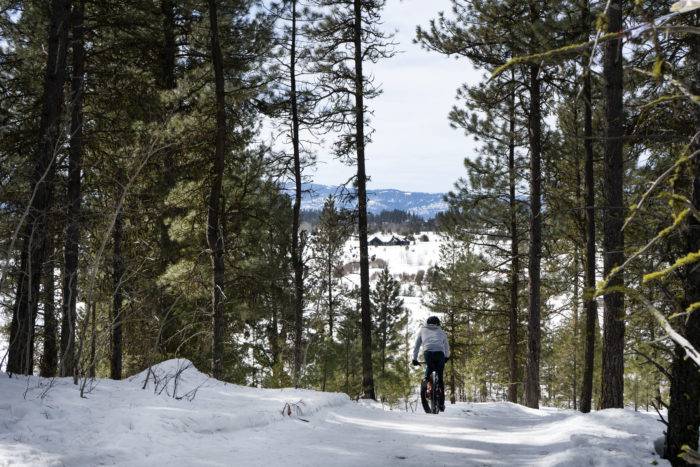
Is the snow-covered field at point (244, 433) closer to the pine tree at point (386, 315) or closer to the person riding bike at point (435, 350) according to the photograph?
the person riding bike at point (435, 350)

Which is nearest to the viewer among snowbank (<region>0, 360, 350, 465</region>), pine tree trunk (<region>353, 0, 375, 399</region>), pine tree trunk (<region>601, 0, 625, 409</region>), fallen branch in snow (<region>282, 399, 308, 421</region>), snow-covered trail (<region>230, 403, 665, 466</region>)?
snowbank (<region>0, 360, 350, 465</region>)

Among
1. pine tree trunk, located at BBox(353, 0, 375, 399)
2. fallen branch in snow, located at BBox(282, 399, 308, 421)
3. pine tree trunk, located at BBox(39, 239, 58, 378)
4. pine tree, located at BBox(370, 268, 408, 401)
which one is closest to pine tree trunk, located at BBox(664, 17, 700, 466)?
fallen branch in snow, located at BBox(282, 399, 308, 421)

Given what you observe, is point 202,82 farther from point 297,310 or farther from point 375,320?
point 375,320

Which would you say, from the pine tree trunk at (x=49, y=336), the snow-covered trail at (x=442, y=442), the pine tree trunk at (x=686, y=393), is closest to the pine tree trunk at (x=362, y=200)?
the snow-covered trail at (x=442, y=442)

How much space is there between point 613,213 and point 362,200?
6478mm

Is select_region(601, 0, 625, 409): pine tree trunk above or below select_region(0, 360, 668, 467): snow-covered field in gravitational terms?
above

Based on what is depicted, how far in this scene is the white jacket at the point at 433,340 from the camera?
8859 mm

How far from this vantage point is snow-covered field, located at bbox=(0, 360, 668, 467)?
3.77 metres

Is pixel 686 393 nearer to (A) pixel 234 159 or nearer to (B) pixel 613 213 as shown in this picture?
(B) pixel 613 213

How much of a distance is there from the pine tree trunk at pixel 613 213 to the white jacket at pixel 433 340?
8.86 feet

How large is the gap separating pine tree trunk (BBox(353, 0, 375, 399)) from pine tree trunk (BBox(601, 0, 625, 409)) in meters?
5.99

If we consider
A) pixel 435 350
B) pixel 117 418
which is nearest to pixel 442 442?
pixel 117 418

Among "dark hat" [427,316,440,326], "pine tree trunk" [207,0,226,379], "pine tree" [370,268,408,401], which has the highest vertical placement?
"pine tree trunk" [207,0,226,379]

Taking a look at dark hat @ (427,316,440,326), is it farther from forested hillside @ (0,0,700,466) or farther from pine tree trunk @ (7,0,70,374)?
pine tree trunk @ (7,0,70,374)
